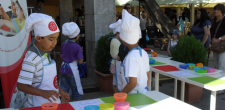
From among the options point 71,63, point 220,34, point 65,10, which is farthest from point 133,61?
point 65,10

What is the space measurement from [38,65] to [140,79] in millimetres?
1165

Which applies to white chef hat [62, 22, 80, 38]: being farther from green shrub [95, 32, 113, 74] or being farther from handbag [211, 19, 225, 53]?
handbag [211, 19, 225, 53]

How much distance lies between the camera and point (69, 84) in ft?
14.3

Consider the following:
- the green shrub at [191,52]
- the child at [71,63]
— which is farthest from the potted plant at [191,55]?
the child at [71,63]

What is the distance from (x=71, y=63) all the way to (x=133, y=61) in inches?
77.2

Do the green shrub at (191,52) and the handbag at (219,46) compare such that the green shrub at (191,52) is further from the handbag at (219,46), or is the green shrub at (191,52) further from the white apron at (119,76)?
the white apron at (119,76)

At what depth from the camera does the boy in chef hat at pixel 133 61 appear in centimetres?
255

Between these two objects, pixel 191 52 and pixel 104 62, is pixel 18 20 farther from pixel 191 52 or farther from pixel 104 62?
pixel 191 52

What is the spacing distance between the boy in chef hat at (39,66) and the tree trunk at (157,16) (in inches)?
388

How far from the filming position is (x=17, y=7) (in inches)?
151

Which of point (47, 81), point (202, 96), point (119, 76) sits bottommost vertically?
point (202, 96)

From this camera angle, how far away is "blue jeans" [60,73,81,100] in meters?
4.22

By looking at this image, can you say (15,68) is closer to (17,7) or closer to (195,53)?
(17,7)

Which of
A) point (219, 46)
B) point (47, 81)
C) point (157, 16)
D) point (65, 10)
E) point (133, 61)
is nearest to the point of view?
point (47, 81)
